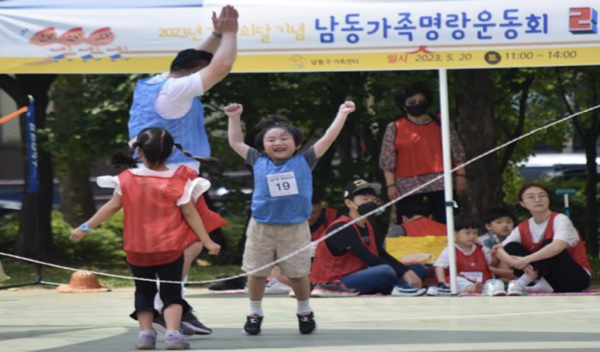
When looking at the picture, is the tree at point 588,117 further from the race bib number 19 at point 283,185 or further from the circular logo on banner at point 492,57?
the race bib number 19 at point 283,185

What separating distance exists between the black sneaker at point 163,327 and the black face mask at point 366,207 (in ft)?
12.9

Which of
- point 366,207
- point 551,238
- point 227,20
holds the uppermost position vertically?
point 227,20

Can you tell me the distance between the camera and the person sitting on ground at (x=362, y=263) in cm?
1262

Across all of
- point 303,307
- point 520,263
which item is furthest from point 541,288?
point 303,307

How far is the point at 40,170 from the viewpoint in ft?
60.9

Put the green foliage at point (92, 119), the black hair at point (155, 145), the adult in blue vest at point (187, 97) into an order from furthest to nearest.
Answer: the green foliage at point (92, 119), the adult in blue vest at point (187, 97), the black hair at point (155, 145)

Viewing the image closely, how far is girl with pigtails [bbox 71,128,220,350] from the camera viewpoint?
8.52 metres

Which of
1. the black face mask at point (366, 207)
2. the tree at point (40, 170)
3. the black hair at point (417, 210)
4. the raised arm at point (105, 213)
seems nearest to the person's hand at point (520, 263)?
the black hair at point (417, 210)

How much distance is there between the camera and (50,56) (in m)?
11.6

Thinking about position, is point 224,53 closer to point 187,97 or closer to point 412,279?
point 187,97

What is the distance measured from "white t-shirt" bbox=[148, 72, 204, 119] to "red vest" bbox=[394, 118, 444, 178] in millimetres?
4367

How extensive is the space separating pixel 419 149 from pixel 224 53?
4649 mm

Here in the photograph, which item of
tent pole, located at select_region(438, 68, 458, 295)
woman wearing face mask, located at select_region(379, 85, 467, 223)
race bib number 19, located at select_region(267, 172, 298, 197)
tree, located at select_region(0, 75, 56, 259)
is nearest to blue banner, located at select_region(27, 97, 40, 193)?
tree, located at select_region(0, 75, 56, 259)

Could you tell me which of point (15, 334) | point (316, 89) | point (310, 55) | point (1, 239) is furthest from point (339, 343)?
point (1, 239)
